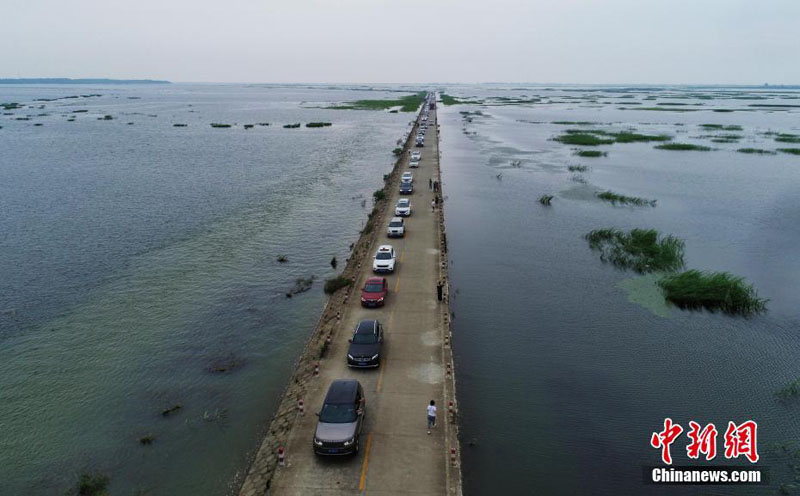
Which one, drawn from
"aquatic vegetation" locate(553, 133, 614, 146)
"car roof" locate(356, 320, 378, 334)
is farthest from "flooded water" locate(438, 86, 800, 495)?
"aquatic vegetation" locate(553, 133, 614, 146)

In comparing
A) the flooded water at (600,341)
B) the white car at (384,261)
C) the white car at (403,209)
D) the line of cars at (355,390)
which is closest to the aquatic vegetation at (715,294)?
the flooded water at (600,341)

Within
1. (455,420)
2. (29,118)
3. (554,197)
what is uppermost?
(29,118)

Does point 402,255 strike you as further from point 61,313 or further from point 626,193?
point 626,193

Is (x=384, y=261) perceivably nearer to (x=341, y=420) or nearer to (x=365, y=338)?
(x=365, y=338)

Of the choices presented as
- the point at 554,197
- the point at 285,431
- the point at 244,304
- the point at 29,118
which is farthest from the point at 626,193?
the point at 29,118

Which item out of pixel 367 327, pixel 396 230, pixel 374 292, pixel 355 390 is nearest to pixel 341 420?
pixel 355 390

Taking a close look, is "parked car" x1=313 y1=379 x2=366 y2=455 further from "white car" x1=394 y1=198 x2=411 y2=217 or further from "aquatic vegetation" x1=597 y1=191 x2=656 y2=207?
"aquatic vegetation" x1=597 y1=191 x2=656 y2=207
